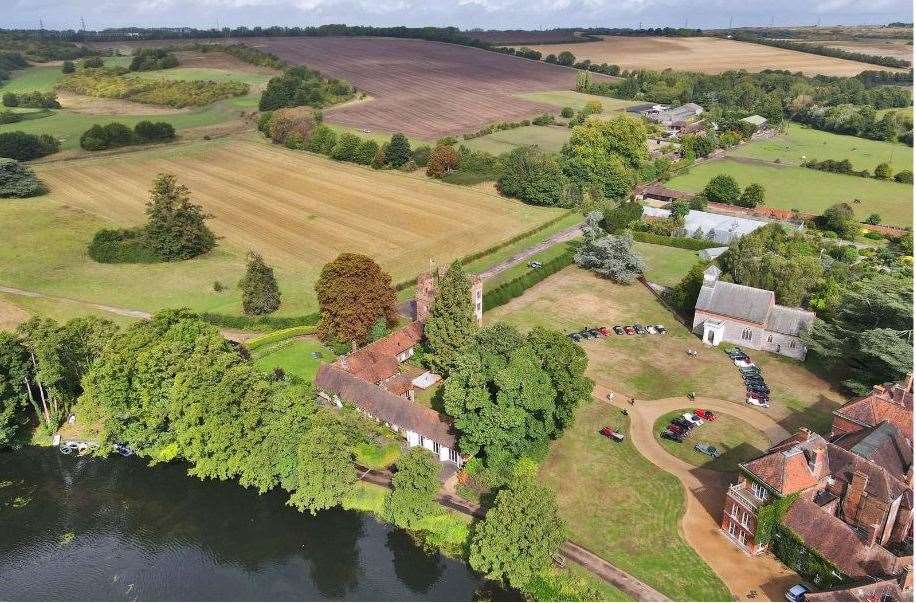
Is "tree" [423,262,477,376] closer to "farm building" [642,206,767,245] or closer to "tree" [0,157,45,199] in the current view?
"farm building" [642,206,767,245]

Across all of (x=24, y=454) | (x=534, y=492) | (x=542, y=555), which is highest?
(x=534, y=492)

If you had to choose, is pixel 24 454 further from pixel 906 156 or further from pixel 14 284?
pixel 906 156

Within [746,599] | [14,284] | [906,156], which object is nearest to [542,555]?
[746,599]

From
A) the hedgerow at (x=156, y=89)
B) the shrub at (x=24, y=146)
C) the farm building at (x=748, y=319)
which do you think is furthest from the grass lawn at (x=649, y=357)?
the hedgerow at (x=156, y=89)

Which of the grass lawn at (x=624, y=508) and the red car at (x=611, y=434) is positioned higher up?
the red car at (x=611, y=434)

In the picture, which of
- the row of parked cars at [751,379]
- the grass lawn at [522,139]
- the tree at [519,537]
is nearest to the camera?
the tree at [519,537]

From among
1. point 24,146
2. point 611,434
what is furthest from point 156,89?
point 611,434

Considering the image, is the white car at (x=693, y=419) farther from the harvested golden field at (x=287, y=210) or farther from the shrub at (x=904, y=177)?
the shrub at (x=904, y=177)

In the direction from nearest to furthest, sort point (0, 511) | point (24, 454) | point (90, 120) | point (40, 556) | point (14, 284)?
point (40, 556) → point (0, 511) → point (24, 454) → point (14, 284) → point (90, 120)
